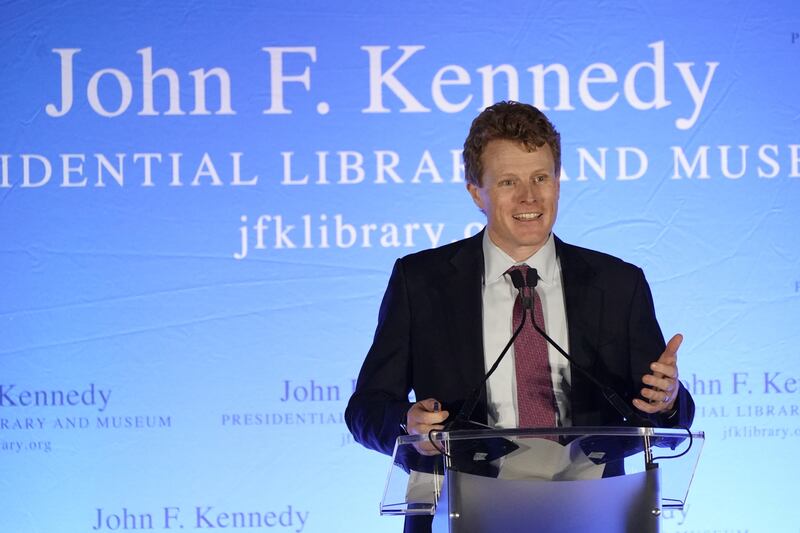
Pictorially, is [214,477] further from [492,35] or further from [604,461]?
[604,461]

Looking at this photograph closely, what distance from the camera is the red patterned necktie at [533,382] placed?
204 centimetres

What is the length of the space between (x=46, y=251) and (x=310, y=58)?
102 centimetres

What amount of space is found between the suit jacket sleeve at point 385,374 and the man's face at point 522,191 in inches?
10.2

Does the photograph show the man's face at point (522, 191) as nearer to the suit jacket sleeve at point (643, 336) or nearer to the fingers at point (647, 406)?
the suit jacket sleeve at point (643, 336)

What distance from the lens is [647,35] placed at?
3359 millimetres

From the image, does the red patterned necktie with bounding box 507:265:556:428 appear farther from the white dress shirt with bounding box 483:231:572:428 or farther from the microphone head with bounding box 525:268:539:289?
the microphone head with bounding box 525:268:539:289

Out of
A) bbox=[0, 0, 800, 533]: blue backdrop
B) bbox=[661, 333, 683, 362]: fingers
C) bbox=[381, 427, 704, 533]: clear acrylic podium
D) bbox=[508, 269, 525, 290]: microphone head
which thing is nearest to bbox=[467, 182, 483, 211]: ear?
bbox=[508, 269, 525, 290]: microphone head

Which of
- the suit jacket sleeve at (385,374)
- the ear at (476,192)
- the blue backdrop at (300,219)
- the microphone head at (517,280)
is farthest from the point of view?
the blue backdrop at (300,219)

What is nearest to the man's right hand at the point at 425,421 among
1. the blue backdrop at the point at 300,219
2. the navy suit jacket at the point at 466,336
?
the navy suit jacket at the point at 466,336

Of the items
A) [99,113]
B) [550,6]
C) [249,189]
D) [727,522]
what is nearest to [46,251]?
[99,113]

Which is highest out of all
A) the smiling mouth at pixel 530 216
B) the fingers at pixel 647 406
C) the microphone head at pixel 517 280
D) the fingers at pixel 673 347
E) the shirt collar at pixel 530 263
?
the smiling mouth at pixel 530 216

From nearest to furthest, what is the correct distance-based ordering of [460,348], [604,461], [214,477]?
[604,461], [460,348], [214,477]

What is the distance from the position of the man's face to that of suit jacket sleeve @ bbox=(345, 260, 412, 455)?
0.85ft

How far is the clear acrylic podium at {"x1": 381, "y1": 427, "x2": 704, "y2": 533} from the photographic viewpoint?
156 centimetres
